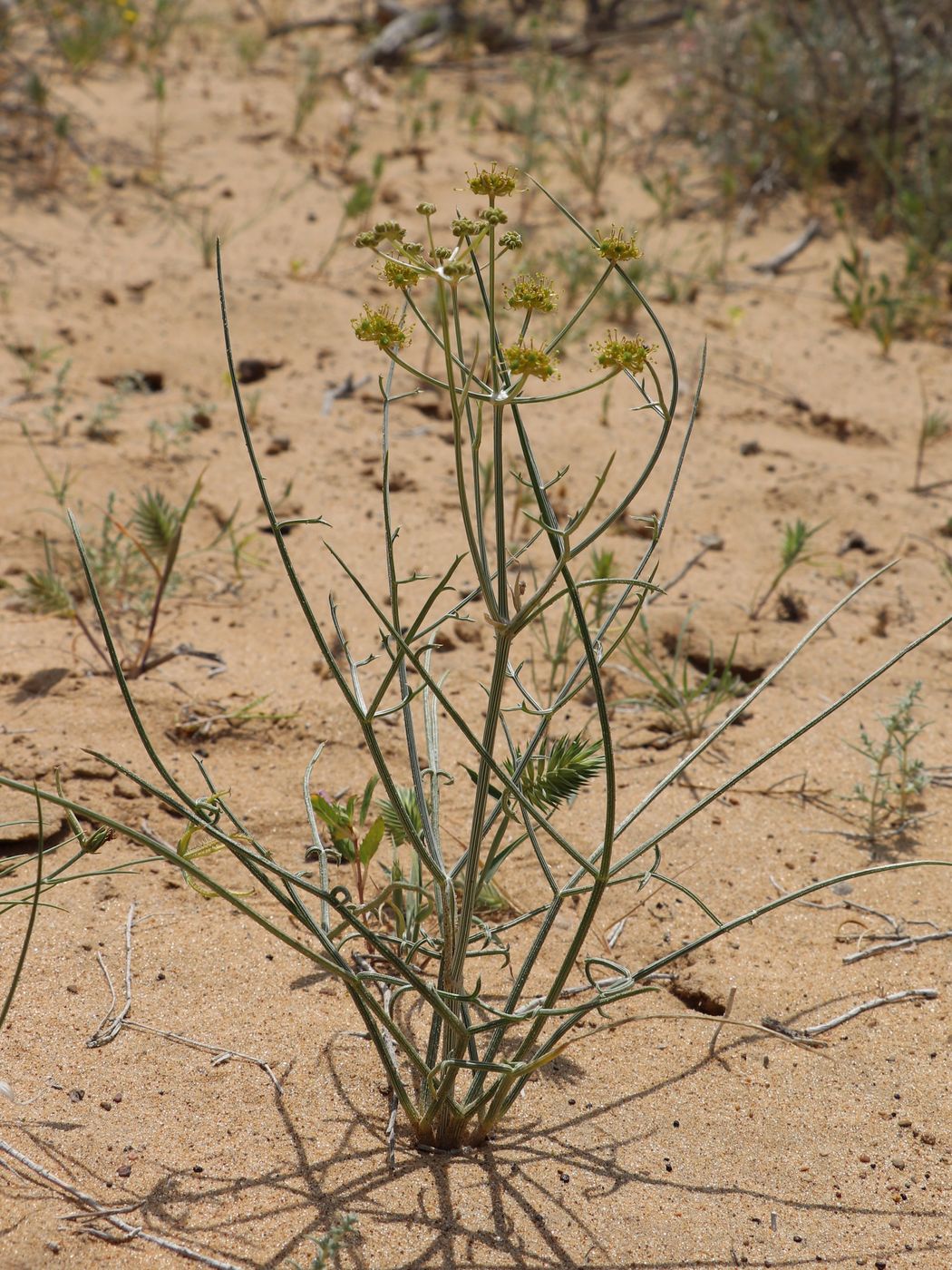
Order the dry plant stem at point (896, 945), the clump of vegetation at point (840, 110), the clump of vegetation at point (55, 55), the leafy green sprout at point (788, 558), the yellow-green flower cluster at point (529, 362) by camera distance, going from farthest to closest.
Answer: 1. the clump of vegetation at point (840, 110)
2. the clump of vegetation at point (55, 55)
3. the leafy green sprout at point (788, 558)
4. the dry plant stem at point (896, 945)
5. the yellow-green flower cluster at point (529, 362)

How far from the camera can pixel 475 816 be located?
1.35 metres

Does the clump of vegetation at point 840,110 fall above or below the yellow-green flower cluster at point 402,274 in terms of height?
above

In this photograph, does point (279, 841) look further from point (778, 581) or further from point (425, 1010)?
point (778, 581)

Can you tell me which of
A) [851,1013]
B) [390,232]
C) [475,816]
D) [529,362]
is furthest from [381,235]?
[851,1013]

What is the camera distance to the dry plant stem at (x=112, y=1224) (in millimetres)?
1293

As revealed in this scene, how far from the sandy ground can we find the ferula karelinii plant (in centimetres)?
7

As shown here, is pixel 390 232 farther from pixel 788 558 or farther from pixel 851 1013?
pixel 788 558

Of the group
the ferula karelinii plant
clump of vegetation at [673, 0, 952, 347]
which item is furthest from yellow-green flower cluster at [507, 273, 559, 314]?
clump of vegetation at [673, 0, 952, 347]

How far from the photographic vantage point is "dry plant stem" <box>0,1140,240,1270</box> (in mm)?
1293

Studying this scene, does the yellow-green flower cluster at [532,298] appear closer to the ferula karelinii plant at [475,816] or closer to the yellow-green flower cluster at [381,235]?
the ferula karelinii plant at [475,816]

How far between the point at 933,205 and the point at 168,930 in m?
4.07

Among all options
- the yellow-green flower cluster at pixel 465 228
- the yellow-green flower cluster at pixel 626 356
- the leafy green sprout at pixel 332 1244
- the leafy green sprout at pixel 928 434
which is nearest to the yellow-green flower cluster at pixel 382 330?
the yellow-green flower cluster at pixel 465 228

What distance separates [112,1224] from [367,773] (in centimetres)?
98

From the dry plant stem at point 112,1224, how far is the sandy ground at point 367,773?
0.04ft
